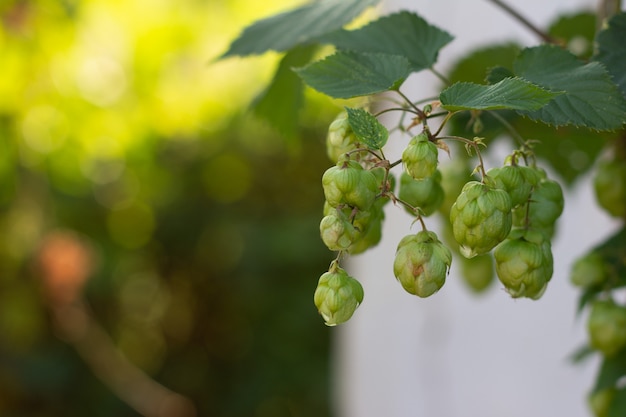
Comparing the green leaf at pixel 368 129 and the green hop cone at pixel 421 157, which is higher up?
the green leaf at pixel 368 129

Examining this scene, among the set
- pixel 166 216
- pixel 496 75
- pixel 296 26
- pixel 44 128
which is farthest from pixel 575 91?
pixel 166 216

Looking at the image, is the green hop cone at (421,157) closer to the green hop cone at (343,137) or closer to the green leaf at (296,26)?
the green hop cone at (343,137)

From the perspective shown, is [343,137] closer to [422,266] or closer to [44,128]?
[422,266]

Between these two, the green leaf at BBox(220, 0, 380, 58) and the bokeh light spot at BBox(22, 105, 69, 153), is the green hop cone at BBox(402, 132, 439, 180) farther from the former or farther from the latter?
the bokeh light spot at BBox(22, 105, 69, 153)

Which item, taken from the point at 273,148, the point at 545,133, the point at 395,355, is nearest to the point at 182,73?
the point at 273,148

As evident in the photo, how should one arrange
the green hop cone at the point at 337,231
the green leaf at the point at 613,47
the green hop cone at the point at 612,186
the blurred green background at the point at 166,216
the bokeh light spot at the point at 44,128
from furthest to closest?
the blurred green background at the point at 166,216 < the bokeh light spot at the point at 44,128 < the green hop cone at the point at 612,186 < the green leaf at the point at 613,47 < the green hop cone at the point at 337,231

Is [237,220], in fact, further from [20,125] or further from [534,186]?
[534,186]

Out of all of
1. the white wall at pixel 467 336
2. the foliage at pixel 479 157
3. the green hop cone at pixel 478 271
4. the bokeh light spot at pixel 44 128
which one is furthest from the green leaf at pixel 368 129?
the bokeh light spot at pixel 44 128
